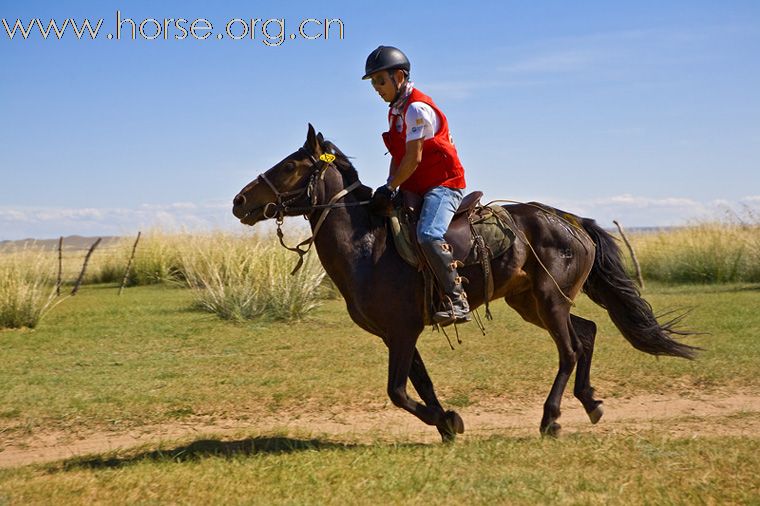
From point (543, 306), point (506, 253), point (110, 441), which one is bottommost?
point (110, 441)

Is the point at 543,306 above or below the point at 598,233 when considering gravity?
below

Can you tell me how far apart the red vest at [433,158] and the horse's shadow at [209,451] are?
7.64 ft

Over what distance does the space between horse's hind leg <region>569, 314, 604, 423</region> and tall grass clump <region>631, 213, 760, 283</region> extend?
18.1m

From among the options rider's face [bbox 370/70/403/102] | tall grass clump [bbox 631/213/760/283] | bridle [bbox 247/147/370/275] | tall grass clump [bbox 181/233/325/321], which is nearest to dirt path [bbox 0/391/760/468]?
bridle [bbox 247/147/370/275]

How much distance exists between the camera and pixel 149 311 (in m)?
19.9

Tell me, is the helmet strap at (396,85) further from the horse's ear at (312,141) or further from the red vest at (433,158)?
the horse's ear at (312,141)

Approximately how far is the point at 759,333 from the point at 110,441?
10.5m

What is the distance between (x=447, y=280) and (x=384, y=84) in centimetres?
171

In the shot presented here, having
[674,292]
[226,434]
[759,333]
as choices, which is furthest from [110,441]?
[674,292]

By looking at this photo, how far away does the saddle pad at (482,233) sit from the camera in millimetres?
7375

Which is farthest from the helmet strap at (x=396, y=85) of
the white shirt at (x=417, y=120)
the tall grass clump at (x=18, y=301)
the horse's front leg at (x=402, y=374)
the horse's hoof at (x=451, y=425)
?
the tall grass clump at (x=18, y=301)

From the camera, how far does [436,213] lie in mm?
7227

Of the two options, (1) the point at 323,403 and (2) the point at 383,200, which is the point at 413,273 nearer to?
(2) the point at 383,200

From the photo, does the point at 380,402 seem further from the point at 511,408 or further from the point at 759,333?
the point at 759,333
